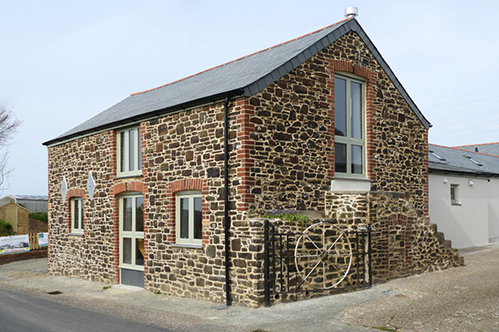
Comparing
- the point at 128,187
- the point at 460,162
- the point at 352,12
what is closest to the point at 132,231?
the point at 128,187

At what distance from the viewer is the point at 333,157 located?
12508 millimetres

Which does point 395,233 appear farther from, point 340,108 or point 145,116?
point 145,116

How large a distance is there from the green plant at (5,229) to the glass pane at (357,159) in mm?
21569

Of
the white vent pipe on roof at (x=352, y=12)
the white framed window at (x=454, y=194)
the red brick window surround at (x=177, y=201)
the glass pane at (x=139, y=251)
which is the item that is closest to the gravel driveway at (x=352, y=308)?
the glass pane at (x=139, y=251)

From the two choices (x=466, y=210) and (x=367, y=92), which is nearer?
(x=367, y=92)

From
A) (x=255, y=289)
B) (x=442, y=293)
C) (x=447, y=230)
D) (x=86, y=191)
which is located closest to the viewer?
(x=255, y=289)

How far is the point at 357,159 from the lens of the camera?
13406 mm

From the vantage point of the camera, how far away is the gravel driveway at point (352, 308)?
854 centimetres

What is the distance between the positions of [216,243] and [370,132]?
5.37 m

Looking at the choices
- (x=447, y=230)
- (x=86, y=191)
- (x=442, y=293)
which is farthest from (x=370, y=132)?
(x=86, y=191)

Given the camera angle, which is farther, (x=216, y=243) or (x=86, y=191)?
(x=86, y=191)

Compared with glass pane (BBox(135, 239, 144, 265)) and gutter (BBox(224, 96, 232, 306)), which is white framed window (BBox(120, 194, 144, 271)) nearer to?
glass pane (BBox(135, 239, 144, 265))

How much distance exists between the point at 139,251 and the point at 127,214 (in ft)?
4.03

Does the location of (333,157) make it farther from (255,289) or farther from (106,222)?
(106,222)
